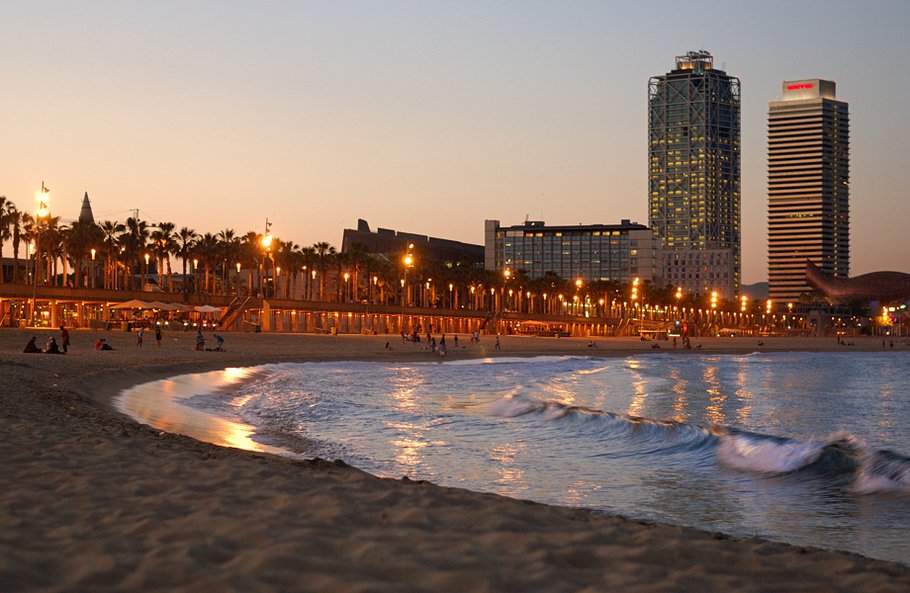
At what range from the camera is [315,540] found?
6.96 metres

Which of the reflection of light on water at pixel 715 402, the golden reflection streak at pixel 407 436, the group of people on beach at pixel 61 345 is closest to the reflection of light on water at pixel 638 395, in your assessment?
the reflection of light on water at pixel 715 402

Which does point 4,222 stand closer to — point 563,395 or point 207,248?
point 207,248

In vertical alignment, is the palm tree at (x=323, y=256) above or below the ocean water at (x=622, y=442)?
above

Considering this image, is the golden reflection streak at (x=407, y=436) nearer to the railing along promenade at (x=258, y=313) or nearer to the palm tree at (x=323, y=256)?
the railing along promenade at (x=258, y=313)

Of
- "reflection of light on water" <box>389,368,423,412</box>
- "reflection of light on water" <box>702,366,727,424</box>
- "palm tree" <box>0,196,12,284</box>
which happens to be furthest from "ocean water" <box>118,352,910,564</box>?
"palm tree" <box>0,196,12,284</box>

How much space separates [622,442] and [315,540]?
13.7 metres

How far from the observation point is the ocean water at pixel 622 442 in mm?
12023

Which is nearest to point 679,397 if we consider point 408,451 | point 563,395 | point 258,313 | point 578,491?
point 563,395

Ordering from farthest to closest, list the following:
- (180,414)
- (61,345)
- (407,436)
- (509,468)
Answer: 1. (61,345)
2. (180,414)
3. (407,436)
4. (509,468)

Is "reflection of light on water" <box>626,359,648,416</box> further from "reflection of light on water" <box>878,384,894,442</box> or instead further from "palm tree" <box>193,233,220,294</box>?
"palm tree" <box>193,233,220,294</box>

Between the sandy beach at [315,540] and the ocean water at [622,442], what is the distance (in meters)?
2.92

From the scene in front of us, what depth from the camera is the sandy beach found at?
5.95 m

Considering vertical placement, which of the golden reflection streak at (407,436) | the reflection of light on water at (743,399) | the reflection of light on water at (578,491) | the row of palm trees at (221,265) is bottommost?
the reflection of light on water at (743,399)

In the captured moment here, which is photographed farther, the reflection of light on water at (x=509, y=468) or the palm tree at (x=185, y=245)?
the palm tree at (x=185, y=245)
